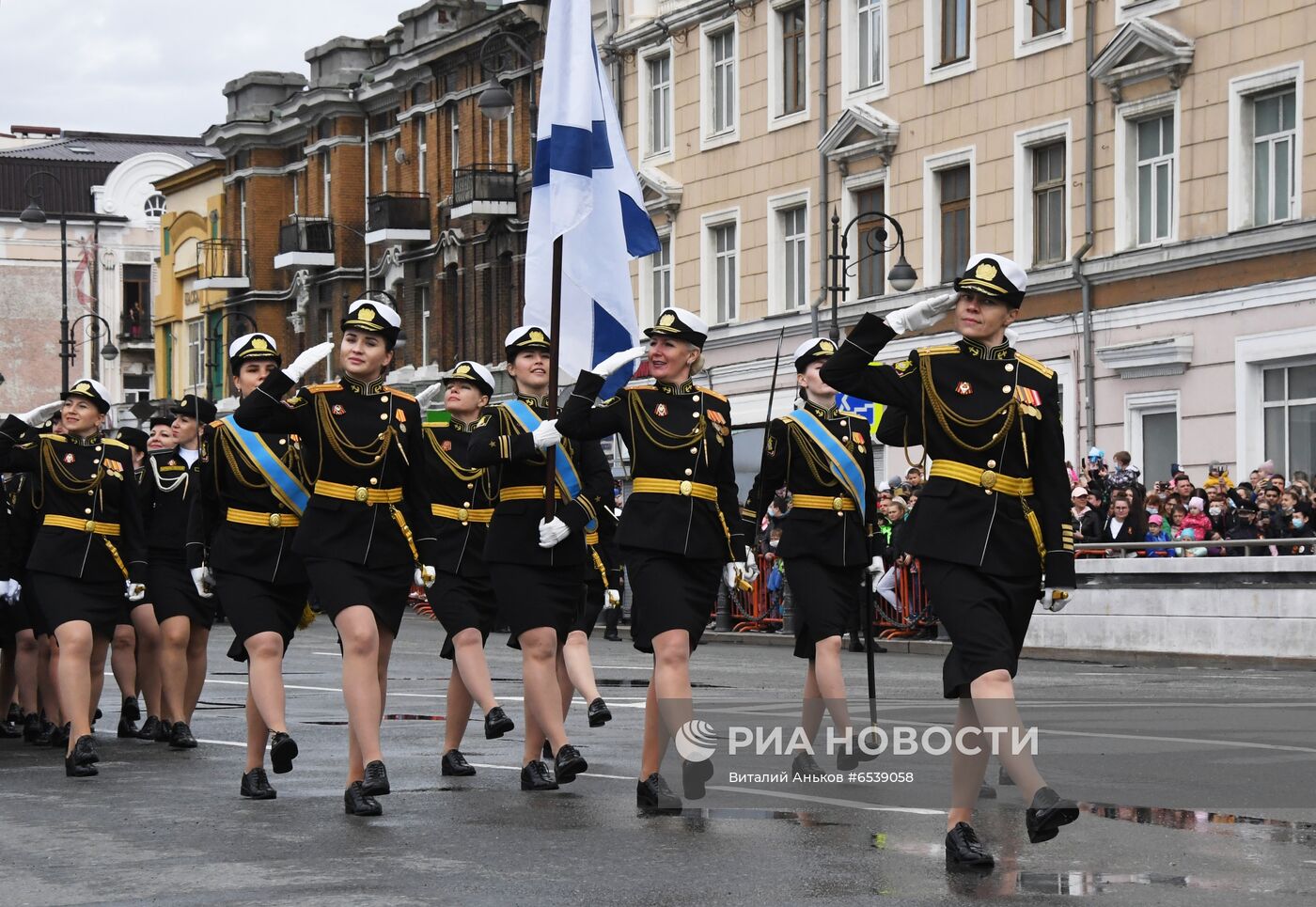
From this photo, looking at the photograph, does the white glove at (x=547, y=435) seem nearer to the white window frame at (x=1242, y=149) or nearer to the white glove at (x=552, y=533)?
the white glove at (x=552, y=533)

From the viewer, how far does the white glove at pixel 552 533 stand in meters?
10.4

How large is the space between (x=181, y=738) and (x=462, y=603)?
83.5 inches

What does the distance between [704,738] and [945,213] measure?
2469cm

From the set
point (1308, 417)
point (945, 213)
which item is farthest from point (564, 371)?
point (945, 213)

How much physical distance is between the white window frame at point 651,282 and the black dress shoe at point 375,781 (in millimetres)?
31513

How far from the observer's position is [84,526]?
476 inches

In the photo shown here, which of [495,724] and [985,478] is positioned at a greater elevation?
[985,478]

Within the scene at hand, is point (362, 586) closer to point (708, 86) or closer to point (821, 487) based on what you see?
point (821, 487)

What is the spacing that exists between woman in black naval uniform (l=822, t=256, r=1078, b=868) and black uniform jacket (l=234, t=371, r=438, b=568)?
2.39 metres

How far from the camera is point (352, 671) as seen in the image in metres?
9.59

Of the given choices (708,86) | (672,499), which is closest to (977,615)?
(672,499)

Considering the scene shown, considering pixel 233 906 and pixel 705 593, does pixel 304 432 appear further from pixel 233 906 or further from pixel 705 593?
pixel 233 906

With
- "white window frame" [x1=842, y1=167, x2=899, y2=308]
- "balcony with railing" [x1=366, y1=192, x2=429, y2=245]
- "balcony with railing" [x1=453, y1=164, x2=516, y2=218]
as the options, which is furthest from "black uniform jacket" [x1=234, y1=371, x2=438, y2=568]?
"balcony with railing" [x1=366, y1=192, x2=429, y2=245]

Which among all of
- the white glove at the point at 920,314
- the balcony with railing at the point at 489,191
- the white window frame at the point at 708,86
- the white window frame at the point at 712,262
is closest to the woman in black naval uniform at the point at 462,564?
the white glove at the point at 920,314
